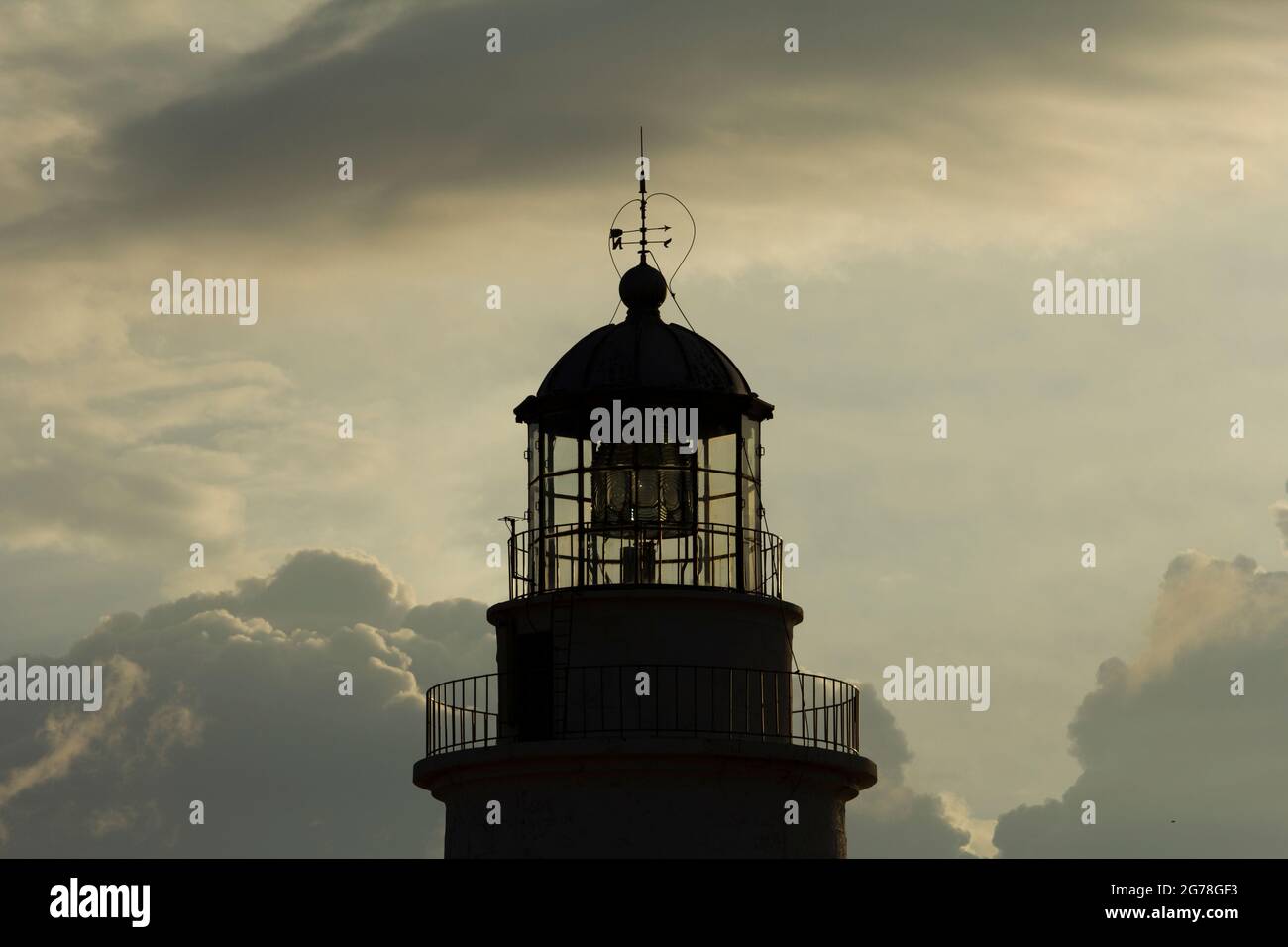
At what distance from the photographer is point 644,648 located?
45219mm

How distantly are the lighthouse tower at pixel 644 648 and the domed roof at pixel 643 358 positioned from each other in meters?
0.03

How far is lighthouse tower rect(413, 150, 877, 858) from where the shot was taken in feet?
146

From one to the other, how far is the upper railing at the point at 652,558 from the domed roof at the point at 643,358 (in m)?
1.97

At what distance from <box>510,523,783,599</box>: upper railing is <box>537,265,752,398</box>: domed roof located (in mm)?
1971

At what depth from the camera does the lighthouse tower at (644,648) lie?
146 ft

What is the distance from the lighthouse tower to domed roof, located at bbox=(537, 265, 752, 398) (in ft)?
0.10

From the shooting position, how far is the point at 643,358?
46.6 meters

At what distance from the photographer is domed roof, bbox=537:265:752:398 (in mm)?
46469

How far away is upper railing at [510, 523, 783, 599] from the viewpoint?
152 feet

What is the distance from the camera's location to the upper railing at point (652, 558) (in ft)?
152

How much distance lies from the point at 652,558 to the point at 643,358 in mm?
2775
